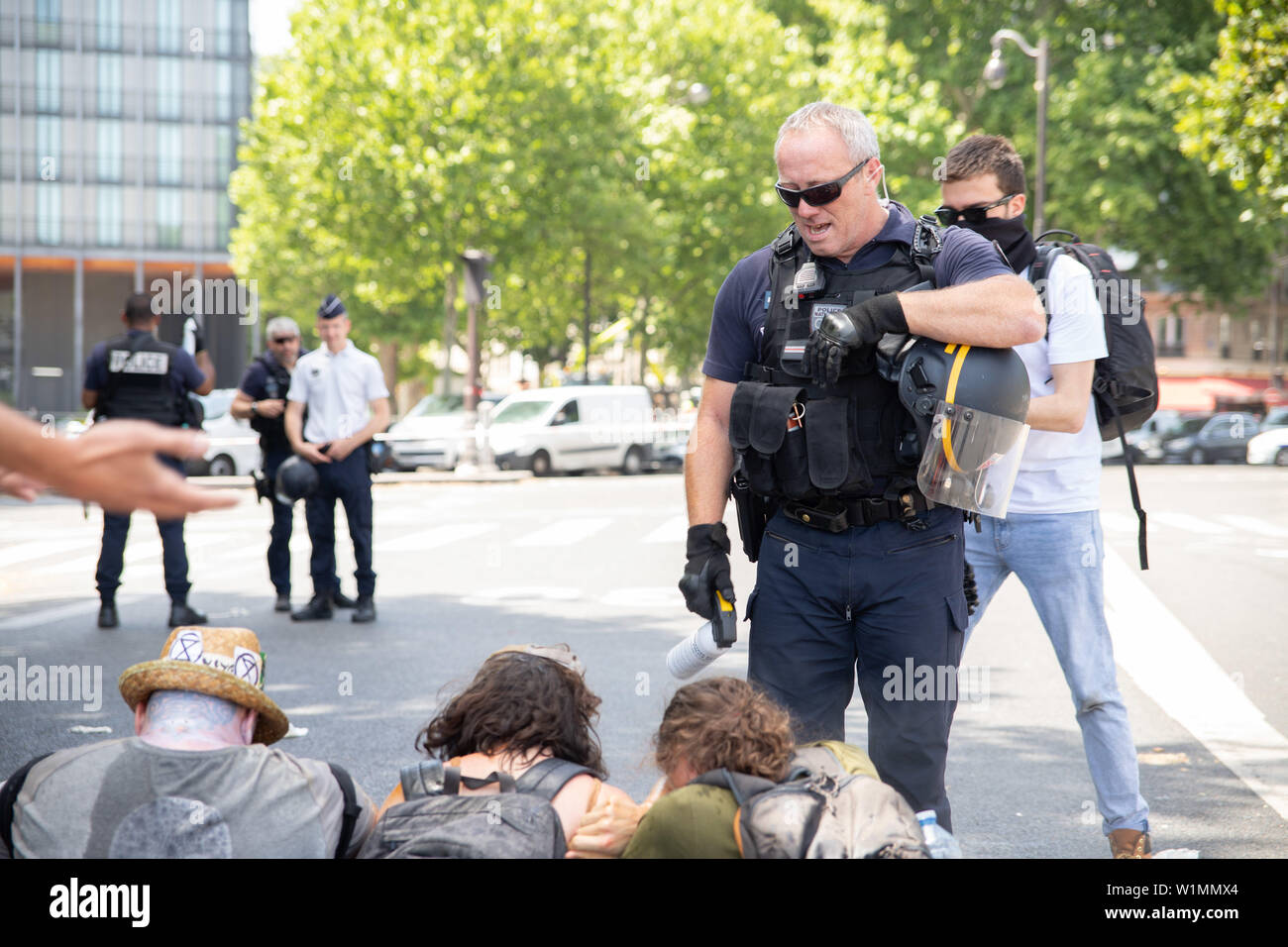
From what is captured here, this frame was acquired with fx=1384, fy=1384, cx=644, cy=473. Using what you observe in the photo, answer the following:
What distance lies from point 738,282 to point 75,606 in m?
7.13

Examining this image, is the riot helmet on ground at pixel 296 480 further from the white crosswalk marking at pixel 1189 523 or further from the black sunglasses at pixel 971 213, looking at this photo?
the white crosswalk marking at pixel 1189 523

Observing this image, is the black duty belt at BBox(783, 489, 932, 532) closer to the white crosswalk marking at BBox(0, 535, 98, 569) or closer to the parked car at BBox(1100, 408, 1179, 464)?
the white crosswalk marking at BBox(0, 535, 98, 569)

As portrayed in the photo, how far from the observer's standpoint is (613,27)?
120 ft

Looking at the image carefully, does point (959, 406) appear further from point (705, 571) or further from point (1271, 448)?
point (1271, 448)

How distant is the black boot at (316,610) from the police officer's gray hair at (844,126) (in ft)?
20.1

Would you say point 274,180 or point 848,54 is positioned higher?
point 848,54

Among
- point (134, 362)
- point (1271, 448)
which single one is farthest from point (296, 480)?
point (1271, 448)

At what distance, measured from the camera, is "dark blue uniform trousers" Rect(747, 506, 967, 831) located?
3.19 m

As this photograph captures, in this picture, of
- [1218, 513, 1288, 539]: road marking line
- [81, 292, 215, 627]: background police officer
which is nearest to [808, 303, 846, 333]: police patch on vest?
[81, 292, 215, 627]: background police officer

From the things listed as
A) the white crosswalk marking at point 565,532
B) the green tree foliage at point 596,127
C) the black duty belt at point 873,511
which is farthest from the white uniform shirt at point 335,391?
the green tree foliage at point 596,127

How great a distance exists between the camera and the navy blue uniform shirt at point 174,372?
26.2ft

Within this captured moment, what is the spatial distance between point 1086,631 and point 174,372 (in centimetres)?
588
